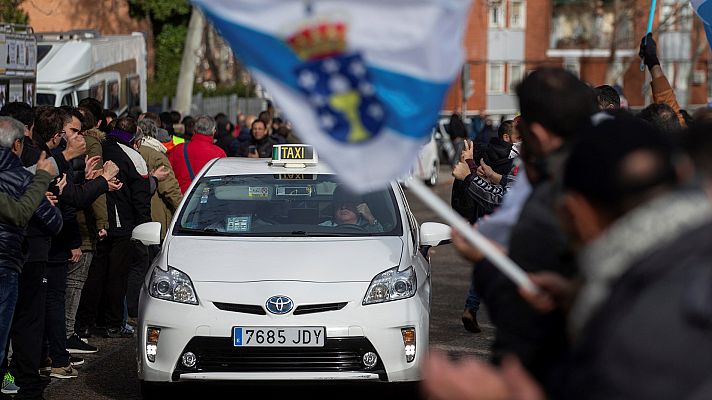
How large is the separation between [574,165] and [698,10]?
22.5 feet

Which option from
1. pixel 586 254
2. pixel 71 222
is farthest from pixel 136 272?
pixel 586 254

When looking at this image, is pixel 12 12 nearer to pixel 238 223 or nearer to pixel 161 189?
pixel 161 189

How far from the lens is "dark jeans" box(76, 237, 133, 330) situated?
446 inches

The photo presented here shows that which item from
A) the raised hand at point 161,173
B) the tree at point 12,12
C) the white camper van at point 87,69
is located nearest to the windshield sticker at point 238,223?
the raised hand at point 161,173

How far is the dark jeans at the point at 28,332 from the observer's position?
8359 mm

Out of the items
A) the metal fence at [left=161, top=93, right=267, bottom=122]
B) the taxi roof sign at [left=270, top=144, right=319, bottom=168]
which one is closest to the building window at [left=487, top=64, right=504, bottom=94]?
the metal fence at [left=161, top=93, right=267, bottom=122]

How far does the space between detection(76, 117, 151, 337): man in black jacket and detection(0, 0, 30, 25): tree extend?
13243 mm

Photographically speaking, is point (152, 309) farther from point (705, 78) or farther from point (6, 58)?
point (705, 78)

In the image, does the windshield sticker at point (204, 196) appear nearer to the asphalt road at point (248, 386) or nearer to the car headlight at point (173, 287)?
the car headlight at point (173, 287)

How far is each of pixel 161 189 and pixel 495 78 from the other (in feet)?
199

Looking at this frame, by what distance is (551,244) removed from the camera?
3.78 m

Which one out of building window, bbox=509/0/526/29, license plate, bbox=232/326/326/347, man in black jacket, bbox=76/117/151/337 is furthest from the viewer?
building window, bbox=509/0/526/29

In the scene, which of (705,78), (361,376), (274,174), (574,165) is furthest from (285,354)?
(705,78)

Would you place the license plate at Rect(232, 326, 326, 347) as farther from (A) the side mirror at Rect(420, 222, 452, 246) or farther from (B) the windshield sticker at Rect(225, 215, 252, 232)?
(A) the side mirror at Rect(420, 222, 452, 246)
